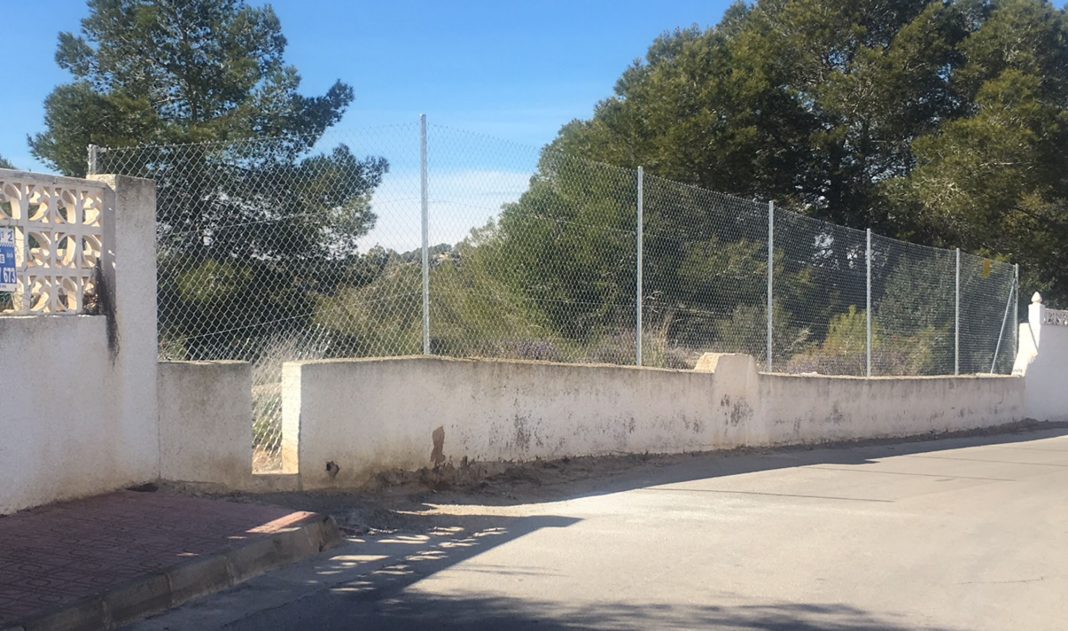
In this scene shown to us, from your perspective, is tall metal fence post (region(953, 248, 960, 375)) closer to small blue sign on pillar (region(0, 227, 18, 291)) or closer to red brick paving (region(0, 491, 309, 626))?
red brick paving (region(0, 491, 309, 626))

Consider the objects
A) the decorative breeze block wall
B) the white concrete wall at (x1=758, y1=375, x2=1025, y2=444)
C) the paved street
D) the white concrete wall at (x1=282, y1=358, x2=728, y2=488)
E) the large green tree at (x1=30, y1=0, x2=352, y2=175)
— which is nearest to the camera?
the paved street

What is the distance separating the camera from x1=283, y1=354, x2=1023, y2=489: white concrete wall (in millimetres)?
8328

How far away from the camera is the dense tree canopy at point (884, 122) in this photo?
2317cm

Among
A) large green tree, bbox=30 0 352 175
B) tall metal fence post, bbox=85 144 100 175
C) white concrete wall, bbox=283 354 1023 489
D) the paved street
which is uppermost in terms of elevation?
large green tree, bbox=30 0 352 175

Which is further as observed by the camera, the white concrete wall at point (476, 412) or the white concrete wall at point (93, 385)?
the white concrete wall at point (476, 412)

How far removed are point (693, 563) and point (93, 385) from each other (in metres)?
4.57

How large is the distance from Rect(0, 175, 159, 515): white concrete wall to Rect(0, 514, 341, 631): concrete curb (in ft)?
5.47

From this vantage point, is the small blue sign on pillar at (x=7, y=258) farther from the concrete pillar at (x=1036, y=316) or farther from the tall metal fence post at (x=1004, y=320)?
the concrete pillar at (x=1036, y=316)

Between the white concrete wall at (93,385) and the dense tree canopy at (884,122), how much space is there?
53.2 feet

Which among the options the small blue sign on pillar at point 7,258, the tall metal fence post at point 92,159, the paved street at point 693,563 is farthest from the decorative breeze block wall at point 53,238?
the paved street at point 693,563

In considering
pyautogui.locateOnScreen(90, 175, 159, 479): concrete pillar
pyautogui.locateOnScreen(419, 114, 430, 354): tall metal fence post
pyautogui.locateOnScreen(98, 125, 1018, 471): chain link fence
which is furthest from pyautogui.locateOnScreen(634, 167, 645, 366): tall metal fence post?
pyautogui.locateOnScreen(90, 175, 159, 479): concrete pillar

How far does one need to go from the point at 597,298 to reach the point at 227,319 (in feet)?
14.4

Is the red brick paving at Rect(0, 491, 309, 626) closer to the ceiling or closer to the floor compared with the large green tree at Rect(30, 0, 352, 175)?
closer to the floor

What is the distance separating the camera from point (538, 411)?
33.3ft
